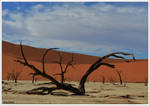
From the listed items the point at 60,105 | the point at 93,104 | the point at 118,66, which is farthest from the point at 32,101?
the point at 118,66

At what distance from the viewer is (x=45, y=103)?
548cm

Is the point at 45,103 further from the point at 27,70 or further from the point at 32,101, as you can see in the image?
the point at 27,70

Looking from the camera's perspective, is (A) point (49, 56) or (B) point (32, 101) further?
(A) point (49, 56)

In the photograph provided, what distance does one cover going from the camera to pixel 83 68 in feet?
144

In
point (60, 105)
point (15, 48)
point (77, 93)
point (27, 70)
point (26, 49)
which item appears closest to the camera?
point (60, 105)

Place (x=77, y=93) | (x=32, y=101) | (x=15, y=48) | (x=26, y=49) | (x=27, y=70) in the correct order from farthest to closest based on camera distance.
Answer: (x=26, y=49) → (x=15, y=48) → (x=27, y=70) → (x=77, y=93) → (x=32, y=101)

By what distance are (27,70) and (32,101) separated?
97.8 ft

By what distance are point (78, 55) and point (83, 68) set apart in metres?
26.9

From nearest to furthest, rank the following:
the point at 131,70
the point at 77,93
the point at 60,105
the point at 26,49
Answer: the point at 60,105
the point at 77,93
the point at 131,70
the point at 26,49

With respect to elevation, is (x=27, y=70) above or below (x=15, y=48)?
below

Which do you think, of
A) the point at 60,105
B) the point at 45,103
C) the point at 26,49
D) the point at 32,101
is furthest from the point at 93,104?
the point at 26,49

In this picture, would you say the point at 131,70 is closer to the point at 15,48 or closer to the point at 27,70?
the point at 27,70

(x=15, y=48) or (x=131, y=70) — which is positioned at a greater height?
(x=15, y=48)

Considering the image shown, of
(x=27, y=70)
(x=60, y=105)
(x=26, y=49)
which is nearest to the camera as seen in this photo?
(x=60, y=105)
